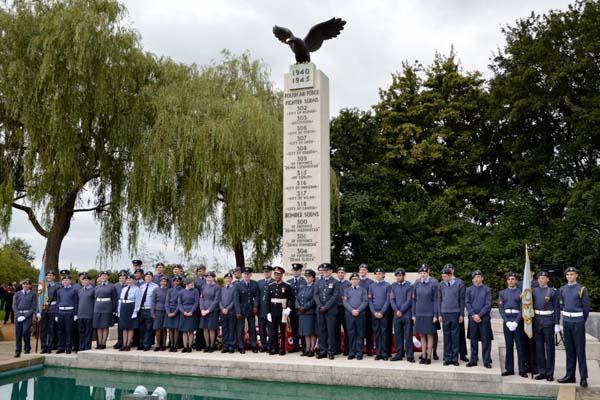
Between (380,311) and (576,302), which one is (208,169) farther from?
(576,302)

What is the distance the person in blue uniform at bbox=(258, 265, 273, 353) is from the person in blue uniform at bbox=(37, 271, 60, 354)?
372cm

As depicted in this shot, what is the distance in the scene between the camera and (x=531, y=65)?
22.0 m

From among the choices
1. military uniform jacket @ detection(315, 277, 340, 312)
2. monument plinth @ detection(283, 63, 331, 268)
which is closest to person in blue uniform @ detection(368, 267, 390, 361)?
military uniform jacket @ detection(315, 277, 340, 312)

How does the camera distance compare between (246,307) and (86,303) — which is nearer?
(246,307)

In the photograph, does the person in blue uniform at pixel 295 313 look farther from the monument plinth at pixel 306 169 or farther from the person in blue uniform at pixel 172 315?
the person in blue uniform at pixel 172 315

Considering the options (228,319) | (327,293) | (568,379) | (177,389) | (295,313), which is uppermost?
(327,293)

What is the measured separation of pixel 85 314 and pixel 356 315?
15.6 feet

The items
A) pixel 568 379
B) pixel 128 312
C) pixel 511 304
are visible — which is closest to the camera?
pixel 568 379

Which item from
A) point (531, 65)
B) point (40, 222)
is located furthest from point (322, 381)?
point (531, 65)

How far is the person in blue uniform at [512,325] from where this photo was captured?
7.85m

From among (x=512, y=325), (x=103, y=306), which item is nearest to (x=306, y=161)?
(x=103, y=306)

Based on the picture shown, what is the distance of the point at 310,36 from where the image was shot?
11.9 metres

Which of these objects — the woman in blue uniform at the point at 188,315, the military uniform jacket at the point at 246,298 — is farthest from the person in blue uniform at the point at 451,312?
the woman in blue uniform at the point at 188,315

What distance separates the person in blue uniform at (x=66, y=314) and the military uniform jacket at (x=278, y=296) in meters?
3.52
